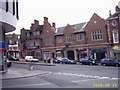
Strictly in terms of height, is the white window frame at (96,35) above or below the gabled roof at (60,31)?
below

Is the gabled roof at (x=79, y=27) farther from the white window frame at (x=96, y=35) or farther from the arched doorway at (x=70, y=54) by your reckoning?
the arched doorway at (x=70, y=54)

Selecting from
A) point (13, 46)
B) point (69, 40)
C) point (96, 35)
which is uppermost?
point (96, 35)

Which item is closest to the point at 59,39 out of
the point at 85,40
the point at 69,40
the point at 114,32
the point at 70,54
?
the point at 69,40

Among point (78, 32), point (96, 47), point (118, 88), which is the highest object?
point (78, 32)

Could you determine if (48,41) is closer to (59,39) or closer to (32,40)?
(59,39)

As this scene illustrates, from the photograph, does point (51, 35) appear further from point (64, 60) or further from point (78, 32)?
point (64, 60)

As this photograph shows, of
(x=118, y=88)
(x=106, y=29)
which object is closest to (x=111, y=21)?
(x=106, y=29)

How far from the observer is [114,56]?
155 feet

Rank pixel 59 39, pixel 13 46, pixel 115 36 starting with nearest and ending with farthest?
pixel 115 36 < pixel 59 39 < pixel 13 46

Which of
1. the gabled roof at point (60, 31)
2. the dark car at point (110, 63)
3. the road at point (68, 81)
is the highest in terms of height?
the gabled roof at point (60, 31)

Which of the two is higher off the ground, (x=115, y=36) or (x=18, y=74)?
(x=115, y=36)

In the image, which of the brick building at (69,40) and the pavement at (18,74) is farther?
the brick building at (69,40)

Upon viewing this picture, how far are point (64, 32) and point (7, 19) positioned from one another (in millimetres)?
36881

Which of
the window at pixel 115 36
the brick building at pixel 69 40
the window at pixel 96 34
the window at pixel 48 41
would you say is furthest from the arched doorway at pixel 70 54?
the window at pixel 115 36
